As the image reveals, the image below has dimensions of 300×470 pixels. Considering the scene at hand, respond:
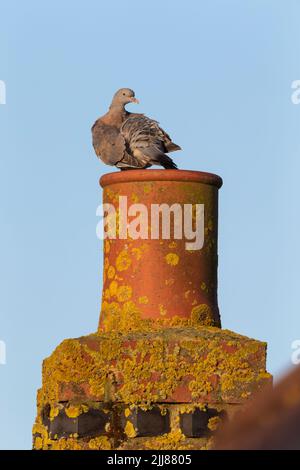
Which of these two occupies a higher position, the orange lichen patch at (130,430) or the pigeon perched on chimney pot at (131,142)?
the pigeon perched on chimney pot at (131,142)

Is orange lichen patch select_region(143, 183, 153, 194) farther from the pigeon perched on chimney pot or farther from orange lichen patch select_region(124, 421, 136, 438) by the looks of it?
orange lichen patch select_region(124, 421, 136, 438)

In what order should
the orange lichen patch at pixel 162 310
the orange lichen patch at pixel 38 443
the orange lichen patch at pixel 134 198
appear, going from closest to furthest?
the orange lichen patch at pixel 38 443 → the orange lichen patch at pixel 162 310 → the orange lichen patch at pixel 134 198

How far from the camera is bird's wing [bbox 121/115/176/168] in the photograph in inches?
248

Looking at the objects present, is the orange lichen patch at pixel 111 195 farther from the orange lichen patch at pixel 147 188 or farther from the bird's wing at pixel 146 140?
the bird's wing at pixel 146 140

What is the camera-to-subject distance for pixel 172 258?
5668 mm

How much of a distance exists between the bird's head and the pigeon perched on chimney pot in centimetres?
1

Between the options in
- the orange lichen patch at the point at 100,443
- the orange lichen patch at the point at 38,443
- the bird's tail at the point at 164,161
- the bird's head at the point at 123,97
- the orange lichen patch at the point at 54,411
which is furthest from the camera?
the bird's head at the point at 123,97

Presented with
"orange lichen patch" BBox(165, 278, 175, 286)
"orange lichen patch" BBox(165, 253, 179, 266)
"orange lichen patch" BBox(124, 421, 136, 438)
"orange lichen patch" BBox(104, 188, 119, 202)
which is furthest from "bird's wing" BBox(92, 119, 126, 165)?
"orange lichen patch" BBox(124, 421, 136, 438)

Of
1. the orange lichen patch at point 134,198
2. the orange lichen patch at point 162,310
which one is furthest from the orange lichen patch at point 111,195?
the orange lichen patch at point 162,310

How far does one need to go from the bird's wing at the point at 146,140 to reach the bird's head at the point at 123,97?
25cm

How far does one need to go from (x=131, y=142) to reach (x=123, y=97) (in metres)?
0.74

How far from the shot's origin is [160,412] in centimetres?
510

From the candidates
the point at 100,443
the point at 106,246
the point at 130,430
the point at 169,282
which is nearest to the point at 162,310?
the point at 169,282

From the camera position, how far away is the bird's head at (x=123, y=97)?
6801 mm
